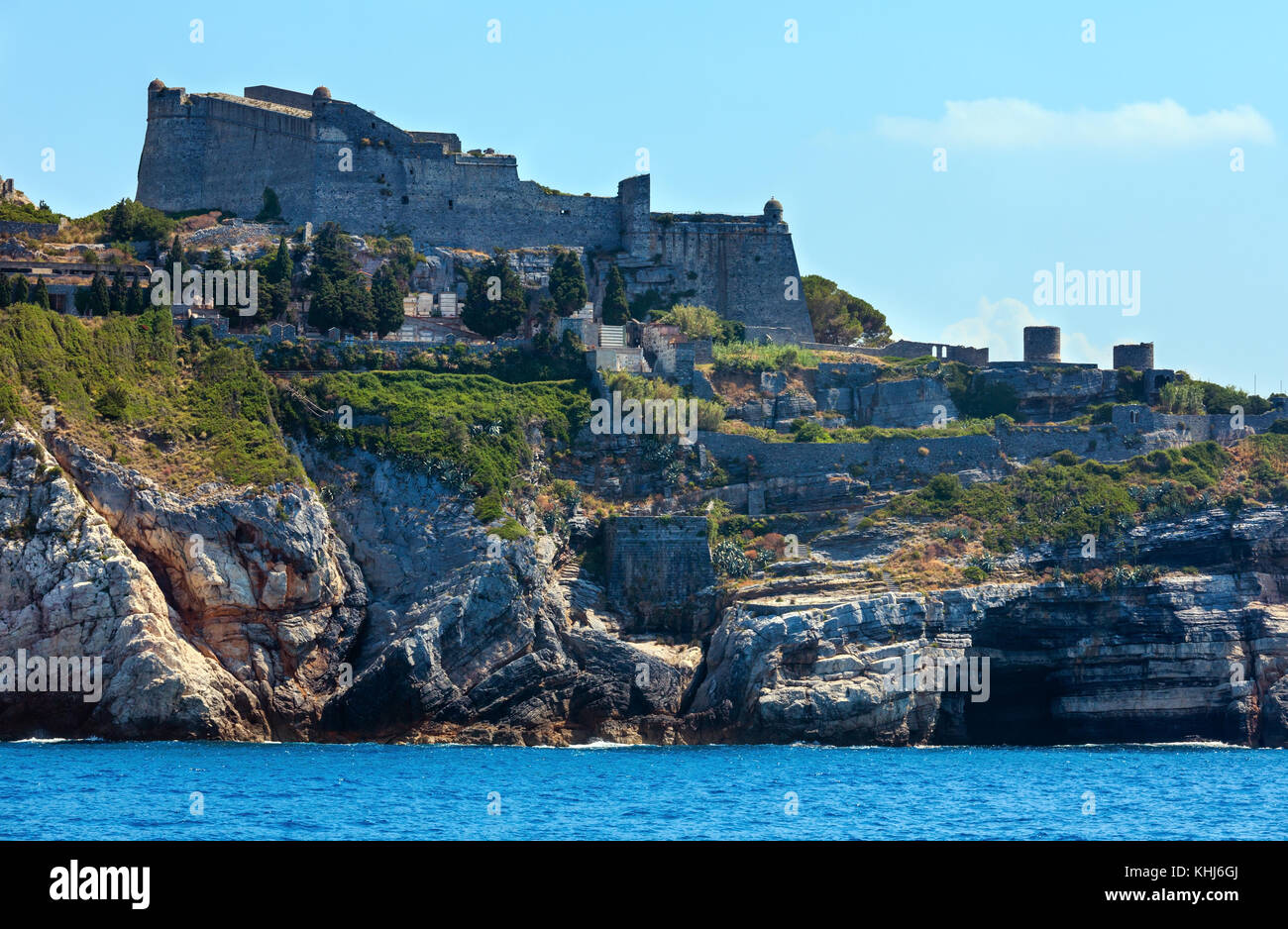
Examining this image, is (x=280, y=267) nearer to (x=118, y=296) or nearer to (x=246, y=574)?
(x=118, y=296)

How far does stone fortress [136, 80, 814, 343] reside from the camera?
71.1 metres

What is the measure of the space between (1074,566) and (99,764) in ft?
99.2

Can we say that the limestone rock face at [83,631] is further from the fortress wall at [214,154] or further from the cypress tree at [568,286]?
the fortress wall at [214,154]

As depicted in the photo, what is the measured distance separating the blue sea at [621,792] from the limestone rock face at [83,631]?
1.03 m

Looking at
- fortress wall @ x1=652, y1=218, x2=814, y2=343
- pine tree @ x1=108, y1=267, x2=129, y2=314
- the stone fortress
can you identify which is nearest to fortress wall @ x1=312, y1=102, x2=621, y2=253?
the stone fortress

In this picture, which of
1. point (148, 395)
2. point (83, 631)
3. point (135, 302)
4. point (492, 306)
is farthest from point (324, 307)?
point (83, 631)

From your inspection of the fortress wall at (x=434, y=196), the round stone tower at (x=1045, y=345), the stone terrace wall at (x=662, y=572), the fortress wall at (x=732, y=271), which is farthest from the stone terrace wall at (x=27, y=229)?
the round stone tower at (x=1045, y=345)

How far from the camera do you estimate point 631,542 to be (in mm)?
58062

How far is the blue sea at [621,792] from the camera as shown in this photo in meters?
34.9

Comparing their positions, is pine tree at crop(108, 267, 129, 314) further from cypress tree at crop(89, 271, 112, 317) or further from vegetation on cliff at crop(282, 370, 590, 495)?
vegetation on cliff at crop(282, 370, 590, 495)

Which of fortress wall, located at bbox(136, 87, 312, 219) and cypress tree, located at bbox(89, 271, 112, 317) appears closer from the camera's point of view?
cypress tree, located at bbox(89, 271, 112, 317)

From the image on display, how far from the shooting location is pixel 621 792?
1628 inches

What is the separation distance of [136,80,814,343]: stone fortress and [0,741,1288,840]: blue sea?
26.4 meters
